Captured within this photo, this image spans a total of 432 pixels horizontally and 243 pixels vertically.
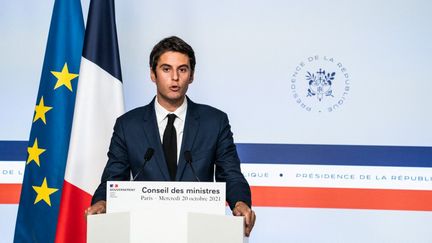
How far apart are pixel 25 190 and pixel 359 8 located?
253 centimetres

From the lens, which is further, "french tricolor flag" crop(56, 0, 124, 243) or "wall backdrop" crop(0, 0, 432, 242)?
"wall backdrop" crop(0, 0, 432, 242)

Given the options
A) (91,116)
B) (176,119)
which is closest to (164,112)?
(176,119)

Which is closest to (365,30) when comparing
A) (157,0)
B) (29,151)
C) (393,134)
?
(393,134)

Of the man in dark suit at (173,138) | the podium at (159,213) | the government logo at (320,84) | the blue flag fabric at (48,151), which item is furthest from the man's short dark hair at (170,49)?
the government logo at (320,84)

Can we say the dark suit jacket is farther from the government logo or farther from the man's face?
the government logo

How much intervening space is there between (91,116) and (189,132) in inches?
49.5

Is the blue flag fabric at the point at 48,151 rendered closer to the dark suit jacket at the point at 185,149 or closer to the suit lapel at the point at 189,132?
the dark suit jacket at the point at 185,149

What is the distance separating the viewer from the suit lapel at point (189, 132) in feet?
7.90

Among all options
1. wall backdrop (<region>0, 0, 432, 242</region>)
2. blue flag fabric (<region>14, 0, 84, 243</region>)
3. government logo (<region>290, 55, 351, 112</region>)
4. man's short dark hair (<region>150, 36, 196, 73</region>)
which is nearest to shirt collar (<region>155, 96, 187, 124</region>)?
man's short dark hair (<region>150, 36, 196, 73</region>)

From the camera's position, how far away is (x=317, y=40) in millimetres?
4066

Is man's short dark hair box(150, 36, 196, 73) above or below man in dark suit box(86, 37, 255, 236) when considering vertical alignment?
above

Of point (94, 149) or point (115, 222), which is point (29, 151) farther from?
point (115, 222)

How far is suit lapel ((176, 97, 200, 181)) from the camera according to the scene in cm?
241

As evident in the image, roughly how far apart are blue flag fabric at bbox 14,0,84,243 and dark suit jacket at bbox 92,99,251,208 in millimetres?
1156
